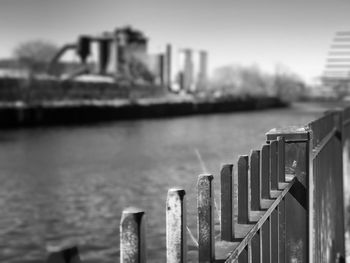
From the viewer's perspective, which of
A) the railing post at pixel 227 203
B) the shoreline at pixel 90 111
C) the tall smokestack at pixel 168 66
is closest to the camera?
the railing post at pixel 227 203

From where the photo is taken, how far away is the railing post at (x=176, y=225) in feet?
5.75

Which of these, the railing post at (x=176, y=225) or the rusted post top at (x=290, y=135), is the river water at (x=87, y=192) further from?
the railing post at (x=176, y=225)

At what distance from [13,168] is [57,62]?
4442 inches

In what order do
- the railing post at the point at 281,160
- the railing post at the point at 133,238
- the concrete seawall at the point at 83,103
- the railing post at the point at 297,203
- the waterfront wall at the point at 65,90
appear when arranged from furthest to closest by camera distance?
the waterfront wall at the point at 65,90, the concrete seawall at the point at 83,103, the railing post at the point at 297,203, the railing post at the point at 281,160, the railing post at the point at 133,238

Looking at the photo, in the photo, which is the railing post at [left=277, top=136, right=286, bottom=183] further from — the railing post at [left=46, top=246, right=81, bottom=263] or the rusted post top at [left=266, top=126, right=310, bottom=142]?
the railing post at [left=46, top=246, right=81, bottom=263]

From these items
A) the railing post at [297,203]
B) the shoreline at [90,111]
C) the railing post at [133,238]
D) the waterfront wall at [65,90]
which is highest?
the railing post at [133,238]

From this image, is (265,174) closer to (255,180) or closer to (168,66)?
(255,180)

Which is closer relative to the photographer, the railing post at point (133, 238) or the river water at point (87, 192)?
the railing post at point (133, 238)

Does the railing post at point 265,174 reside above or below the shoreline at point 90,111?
above

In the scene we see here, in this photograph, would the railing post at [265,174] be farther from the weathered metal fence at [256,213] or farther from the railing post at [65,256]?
the railing post at [65,256]

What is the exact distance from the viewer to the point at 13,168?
1258 inches

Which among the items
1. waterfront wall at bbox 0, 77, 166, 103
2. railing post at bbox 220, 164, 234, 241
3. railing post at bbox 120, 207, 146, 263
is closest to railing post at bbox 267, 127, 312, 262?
railing post at bbox 220, 164, 234, 241

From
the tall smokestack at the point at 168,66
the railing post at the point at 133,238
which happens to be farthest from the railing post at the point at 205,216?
the tall smokestack at the point at 168,66

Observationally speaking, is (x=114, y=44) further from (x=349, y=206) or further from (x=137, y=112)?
(x=349, y=206)
